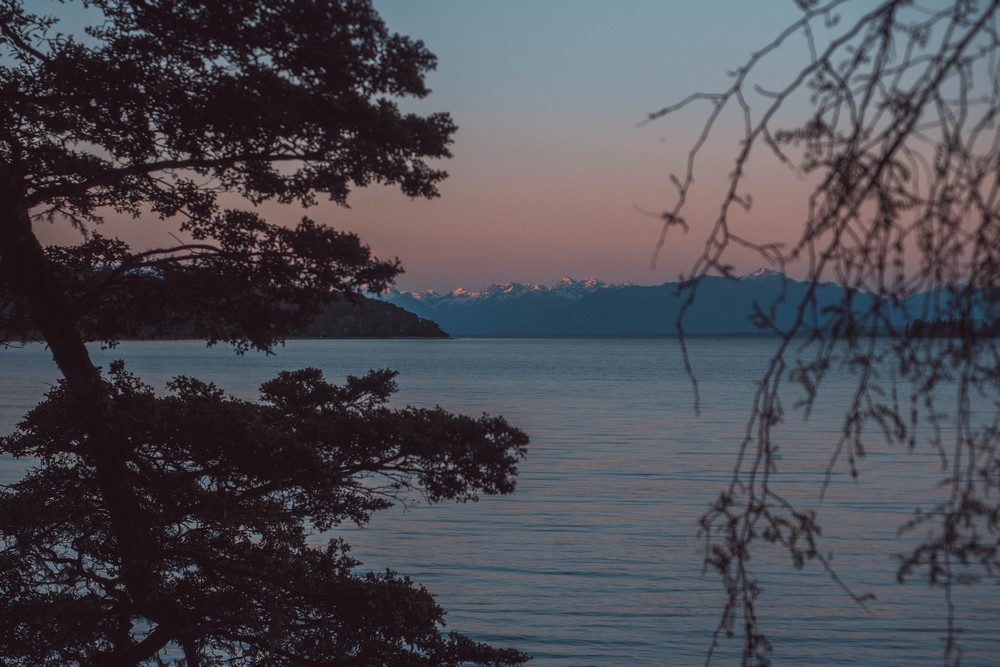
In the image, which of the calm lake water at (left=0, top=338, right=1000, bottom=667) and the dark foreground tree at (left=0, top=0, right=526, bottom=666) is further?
the calm lake water at (left=0, top=338, right=1000, bottom=667)

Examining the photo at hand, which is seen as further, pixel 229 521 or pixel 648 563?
pixel 648 563

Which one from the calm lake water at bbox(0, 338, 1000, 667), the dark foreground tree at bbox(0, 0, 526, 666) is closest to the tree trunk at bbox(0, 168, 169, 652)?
the dark foreground tree at bbox(0, 0, 526, 666)

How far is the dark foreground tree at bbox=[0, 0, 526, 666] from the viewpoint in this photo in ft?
27.3

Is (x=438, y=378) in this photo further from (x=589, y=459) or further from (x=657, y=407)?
(x=589, y=459)

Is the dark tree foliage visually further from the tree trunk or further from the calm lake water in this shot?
the calm lake water

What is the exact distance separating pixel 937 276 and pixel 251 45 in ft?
24.1

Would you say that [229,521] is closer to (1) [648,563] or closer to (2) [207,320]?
(2) [207,320]

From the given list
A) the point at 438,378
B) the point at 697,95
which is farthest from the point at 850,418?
the point at 438,378

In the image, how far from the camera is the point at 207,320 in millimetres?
9055

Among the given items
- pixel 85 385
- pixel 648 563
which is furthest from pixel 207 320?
pixel 648 563

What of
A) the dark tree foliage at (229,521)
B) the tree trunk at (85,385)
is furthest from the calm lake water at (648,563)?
the tree trunk at (85,385)

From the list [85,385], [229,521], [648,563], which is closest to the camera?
[85,385]

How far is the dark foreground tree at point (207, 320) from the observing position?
832 centimetres

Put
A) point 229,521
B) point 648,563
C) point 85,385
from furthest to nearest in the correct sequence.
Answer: point 648,563, point 229,521, point 85,385
